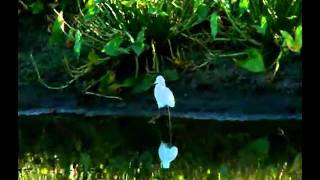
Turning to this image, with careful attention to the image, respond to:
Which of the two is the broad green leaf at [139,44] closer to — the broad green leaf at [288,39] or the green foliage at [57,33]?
the green foliage at [57,33]

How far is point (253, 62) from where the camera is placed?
13.4 ft

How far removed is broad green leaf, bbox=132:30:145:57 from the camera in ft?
13.7

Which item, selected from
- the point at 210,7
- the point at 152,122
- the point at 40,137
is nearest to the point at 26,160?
the point at 40,137

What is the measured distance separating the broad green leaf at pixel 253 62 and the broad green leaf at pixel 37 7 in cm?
Answer: 163

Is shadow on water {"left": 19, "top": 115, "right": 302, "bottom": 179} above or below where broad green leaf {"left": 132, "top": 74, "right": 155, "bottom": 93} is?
below

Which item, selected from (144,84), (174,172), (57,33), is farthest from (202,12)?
(174,172)

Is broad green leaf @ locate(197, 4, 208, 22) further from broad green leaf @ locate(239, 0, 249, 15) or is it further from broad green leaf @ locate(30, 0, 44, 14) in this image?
broad green leaf @ locate(30, 0, 44, 14)

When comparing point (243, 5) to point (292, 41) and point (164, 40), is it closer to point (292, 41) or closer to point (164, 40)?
point (292, 41)

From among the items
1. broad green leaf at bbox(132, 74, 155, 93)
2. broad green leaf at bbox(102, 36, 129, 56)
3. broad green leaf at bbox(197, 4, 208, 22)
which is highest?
broad green leaf at bbox(197, 4, 208, 22)

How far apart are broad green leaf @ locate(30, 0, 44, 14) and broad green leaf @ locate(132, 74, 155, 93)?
1.12 metres

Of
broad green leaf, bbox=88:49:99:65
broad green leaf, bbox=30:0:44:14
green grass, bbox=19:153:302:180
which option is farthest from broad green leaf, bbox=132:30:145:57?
green grass, bbox=19:153:302:180

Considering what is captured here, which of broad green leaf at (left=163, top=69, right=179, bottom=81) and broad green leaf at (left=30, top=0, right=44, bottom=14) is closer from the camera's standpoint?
broad green leaf at (left=163, top=69, right=179, bottom=81)

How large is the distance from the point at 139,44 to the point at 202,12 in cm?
38

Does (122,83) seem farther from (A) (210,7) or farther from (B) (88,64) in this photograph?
(A) (210,7)
